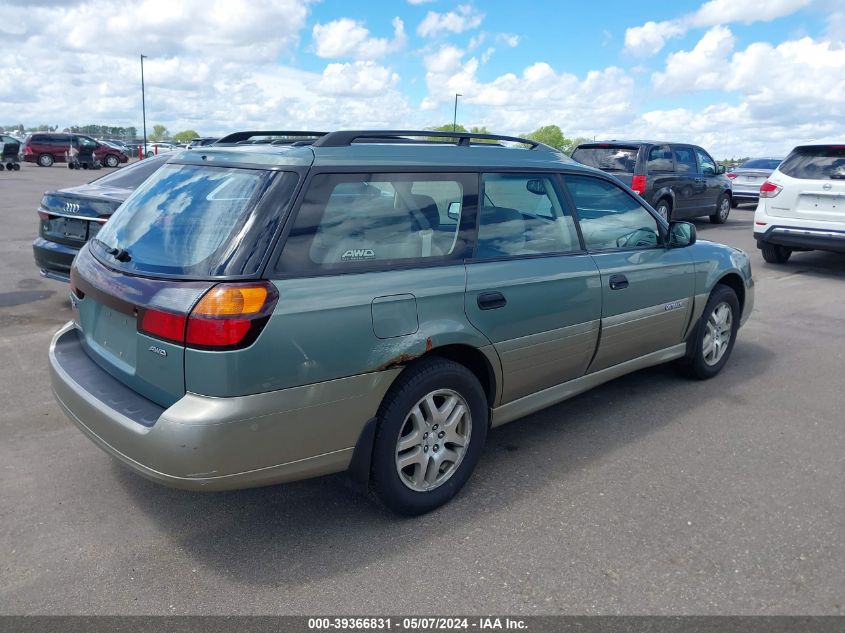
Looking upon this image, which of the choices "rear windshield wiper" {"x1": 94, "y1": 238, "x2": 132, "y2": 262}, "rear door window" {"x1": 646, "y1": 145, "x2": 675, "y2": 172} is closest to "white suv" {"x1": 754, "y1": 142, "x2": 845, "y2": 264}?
"rear door window" {"x1": 646, "y1": 145, "x2": 675, "y2": 172}

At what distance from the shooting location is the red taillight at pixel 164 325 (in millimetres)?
2623

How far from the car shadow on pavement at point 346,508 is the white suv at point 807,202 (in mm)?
6141

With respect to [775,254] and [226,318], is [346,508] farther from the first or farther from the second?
[775,254]

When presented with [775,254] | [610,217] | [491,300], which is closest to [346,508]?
→ [491,300]

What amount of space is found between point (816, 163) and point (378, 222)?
8487 millimetres

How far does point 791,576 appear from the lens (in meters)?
2.85

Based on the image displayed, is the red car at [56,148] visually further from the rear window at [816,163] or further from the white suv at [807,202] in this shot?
the rear window at [816,163]

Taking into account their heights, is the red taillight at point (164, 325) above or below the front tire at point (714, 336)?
above

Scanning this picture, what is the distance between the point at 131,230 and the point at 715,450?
133 inches

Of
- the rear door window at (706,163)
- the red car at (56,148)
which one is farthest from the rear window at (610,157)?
the red car at (56,148)

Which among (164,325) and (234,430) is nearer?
(234,430)

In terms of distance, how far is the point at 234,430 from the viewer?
8.46 feet

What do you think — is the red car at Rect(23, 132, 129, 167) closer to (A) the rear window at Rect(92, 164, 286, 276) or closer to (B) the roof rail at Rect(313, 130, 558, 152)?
(A) the rear window at Rect(92, 164, 286, 276)

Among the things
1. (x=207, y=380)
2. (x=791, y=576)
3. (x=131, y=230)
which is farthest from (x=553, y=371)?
(x=131, y=230)
